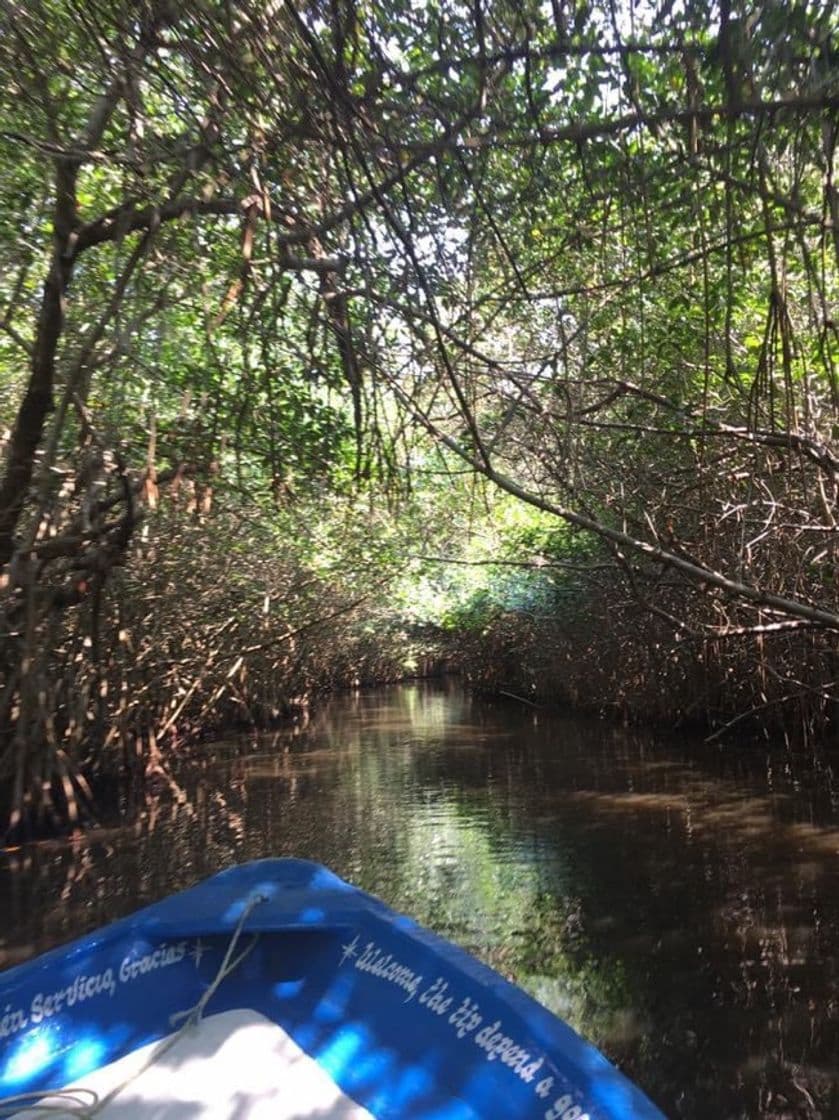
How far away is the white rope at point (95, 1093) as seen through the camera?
237cm

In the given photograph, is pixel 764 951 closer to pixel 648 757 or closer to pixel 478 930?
pixel 478 930

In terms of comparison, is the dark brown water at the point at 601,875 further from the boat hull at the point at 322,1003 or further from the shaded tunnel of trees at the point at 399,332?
the boat hull at the point at 322,1003

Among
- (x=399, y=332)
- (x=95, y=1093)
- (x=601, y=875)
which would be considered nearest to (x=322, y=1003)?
(x=95, y=1093)

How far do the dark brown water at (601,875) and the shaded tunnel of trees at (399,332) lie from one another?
1255 millimetres

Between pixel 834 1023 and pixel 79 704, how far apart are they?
21.9 feet

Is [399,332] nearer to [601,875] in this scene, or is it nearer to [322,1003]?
[322,1003]

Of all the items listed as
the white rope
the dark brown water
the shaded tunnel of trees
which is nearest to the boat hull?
the white rope

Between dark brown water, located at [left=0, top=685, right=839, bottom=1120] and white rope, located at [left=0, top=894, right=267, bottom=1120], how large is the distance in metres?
1.85

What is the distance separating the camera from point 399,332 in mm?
3613

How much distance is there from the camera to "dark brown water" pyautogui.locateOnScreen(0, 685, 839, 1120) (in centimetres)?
390

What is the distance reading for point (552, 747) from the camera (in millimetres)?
12211

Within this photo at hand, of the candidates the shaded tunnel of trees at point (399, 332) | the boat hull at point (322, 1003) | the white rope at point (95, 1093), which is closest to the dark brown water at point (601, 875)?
the shaded tunnel of trees at point (399, 332)

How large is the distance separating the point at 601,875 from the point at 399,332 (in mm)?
4291

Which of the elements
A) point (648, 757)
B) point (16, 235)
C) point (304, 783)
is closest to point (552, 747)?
point (648, 757)
